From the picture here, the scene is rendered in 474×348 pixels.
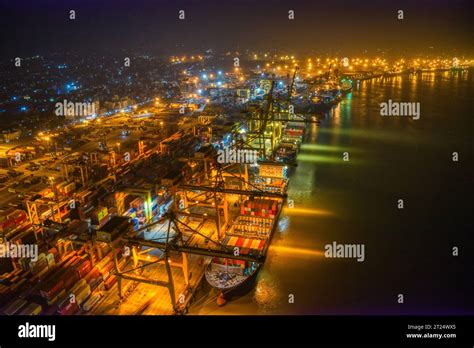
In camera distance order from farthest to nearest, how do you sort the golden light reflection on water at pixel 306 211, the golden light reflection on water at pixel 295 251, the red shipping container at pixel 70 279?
the golden light reflection on water at pixel 306 211, the golden light reflection on water at pixel 295 251, the red shipping container at pixel 70 279

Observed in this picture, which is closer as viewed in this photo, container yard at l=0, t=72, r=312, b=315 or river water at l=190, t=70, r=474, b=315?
container yard at l=0, t=72, r=312, b=315

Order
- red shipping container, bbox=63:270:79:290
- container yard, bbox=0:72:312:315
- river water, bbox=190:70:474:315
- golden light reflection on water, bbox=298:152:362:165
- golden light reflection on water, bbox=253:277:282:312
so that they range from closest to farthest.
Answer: container yard, bbox=0:72:312:315, red shipping container, bbox=63:270:79:290, golden light reflection on water, bbox=253:277:282:312, river water, bbox=190:70:474:315, golden light reflection on water, bbox=298:152:362:165

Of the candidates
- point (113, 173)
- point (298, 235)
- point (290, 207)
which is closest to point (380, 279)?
point (298, 235)

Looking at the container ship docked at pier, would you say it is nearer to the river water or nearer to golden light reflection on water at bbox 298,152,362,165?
the river water

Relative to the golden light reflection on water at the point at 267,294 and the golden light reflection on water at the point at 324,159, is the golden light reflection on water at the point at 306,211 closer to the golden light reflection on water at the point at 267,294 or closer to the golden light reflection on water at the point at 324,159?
the golden light reflection on water at the point at 267,294

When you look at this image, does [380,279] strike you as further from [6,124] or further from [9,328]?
[6,124]

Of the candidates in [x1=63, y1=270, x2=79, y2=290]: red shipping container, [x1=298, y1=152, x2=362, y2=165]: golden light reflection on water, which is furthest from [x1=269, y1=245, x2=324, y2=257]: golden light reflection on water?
[x1=298, y1=152, x2=362, y2=165]: golden light reflection on water

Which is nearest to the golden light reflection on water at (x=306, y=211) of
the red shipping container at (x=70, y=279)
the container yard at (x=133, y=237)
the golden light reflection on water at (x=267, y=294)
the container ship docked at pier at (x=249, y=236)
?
the container ship docked at pier at (x=249, y=236)

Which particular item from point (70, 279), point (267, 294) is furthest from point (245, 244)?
point (70, 279)
